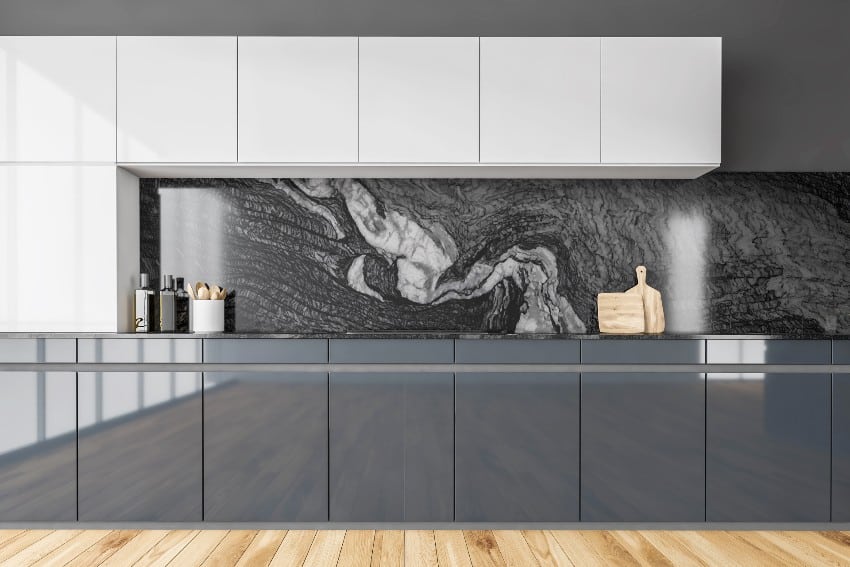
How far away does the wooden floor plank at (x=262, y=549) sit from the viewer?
2.29m

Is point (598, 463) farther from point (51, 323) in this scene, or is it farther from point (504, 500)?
point (51, 323)

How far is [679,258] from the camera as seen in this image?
10.3 feet

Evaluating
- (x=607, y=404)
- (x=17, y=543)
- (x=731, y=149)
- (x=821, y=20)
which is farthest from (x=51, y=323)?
(x=821, y=20)

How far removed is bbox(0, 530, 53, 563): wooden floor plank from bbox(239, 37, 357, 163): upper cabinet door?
180 centimetres

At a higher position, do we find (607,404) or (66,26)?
(66,26)

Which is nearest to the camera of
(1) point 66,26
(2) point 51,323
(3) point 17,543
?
(3) point 17,543

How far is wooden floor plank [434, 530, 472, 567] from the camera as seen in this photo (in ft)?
7.52

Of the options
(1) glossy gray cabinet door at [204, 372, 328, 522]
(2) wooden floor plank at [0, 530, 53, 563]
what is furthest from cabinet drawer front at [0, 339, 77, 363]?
(2) wooden floor plank at [0, 530, 53, 563]

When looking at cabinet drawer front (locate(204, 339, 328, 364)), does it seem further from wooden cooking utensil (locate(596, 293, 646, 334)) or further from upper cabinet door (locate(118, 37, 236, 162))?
wooden cooking utensil (locate(596, 293, 646, 334))

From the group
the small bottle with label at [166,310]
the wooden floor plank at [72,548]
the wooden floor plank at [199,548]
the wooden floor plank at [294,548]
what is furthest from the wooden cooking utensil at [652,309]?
the wooden floor plank at [72,548]

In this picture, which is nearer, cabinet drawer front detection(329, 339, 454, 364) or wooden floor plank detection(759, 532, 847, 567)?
wooden floor plank detection(759, 532, 847, 567)

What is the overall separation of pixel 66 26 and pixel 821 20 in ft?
12.8

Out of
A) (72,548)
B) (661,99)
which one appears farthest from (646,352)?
(72,548)

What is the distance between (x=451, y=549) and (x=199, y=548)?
1.00 m
